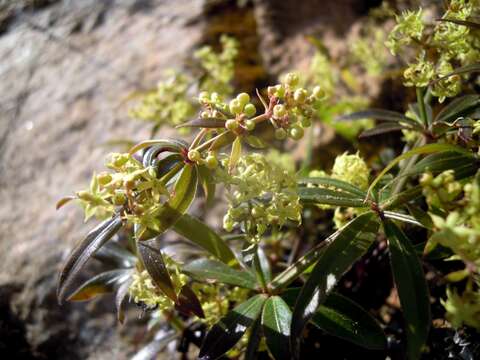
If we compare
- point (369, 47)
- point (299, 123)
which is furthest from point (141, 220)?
point (369, 47)

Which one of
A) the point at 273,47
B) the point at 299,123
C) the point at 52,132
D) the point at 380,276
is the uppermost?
the point at 299,123

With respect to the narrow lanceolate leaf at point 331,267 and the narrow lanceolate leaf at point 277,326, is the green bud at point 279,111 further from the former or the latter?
the narrow lanceolate leaf at point 277,326

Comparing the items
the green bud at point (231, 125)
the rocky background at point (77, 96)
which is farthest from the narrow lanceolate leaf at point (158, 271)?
the rocky background at point (77, 96)

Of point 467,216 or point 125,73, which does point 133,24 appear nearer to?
point 125,73

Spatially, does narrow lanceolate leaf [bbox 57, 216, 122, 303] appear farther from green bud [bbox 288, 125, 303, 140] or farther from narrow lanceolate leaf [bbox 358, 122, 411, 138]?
narrow lanceolate leaf [bbox 358, 122, 411, 138]

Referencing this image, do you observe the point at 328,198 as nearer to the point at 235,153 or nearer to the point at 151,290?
the point at 235,153

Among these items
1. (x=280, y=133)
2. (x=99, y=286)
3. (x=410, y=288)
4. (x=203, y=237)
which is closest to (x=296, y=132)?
(x=280, y=133)
